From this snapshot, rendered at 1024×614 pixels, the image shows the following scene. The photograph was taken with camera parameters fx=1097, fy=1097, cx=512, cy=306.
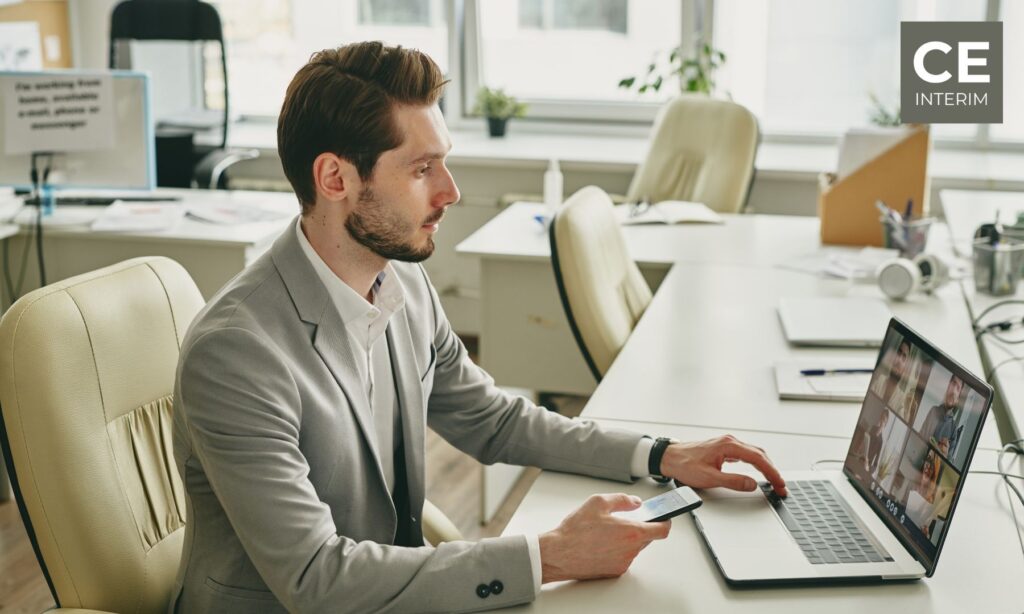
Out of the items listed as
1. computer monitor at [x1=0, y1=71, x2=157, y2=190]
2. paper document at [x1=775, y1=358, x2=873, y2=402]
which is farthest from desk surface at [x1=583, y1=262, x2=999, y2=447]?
computer monitor at [x1=0, y1=71, x2=157, y2=190]

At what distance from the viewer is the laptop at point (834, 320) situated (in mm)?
2180

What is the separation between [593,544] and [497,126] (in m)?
3.74

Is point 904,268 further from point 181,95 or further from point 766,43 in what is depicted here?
point 181,95

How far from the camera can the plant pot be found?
4.80 m

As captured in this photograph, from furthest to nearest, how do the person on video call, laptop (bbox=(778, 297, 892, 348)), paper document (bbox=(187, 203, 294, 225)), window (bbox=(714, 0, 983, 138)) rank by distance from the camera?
window (bbox=(714, 0, 983, 138)) → paper document (bbox=(187, 203, 294, 225)) → laptop (bbox=(778, 297, 892, 348)) → the person on video call

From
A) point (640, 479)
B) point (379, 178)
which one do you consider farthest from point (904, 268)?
point (379, 178)

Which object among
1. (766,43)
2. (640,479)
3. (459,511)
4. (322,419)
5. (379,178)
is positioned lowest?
(459,511)

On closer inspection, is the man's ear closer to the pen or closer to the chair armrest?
the pen

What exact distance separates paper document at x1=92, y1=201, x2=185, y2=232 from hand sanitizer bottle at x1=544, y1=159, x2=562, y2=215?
111cm

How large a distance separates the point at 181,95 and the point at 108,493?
4.08 meters

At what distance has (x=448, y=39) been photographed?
4.91m

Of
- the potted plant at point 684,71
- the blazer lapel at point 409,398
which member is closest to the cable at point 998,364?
the blazer lapel at point 409,398

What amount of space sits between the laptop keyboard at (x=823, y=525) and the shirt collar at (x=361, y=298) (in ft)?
1.84

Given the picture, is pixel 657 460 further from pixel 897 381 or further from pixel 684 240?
pixel 684 240
